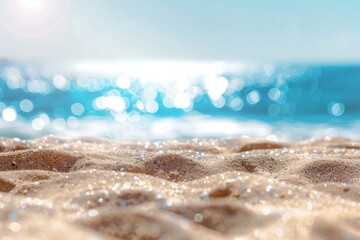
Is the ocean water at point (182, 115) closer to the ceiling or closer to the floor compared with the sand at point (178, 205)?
closer to the ceiling

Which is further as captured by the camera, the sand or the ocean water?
the ocean water

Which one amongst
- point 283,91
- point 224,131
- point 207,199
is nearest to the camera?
point 207,199

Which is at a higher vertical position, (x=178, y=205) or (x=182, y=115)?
(x=182, y=115)

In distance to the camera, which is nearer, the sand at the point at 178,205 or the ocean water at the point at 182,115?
the sand at the point at 178,205

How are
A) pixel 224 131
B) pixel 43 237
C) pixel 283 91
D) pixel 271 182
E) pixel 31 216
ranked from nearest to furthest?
1. pixel 43 237
2. pixel 31 216
3. pixel 271 182
4. pixel 224 131
5. pixel 283 91

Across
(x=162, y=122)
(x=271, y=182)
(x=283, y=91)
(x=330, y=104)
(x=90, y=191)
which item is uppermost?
(x=283, y=91)

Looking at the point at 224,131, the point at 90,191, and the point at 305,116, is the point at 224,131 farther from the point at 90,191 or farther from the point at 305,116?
the point at 90,191

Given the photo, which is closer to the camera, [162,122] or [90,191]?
[90,191]

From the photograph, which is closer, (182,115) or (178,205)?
(178,205)

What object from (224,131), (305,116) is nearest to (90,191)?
(224,131)

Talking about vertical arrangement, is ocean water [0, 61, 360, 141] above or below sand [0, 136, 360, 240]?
above

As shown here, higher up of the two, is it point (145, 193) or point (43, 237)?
point (145, 193)
